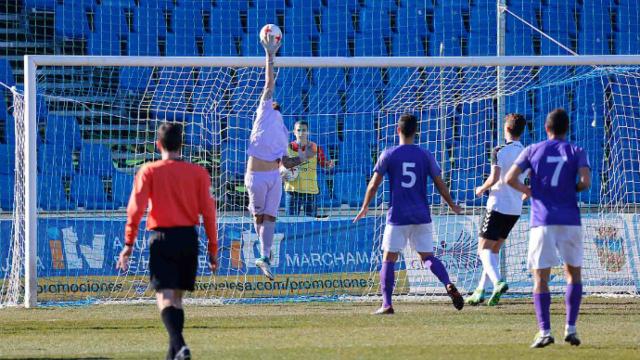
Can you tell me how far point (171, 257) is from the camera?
8.36 meters

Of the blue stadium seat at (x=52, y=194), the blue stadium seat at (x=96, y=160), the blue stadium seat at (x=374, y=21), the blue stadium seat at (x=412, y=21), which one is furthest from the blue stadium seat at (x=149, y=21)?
the blue stadium seat at (x=52, y=194)

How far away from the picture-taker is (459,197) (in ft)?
66.6

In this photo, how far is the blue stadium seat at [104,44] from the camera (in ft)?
Answer: 78.8

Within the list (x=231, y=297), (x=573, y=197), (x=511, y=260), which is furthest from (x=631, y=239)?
(x=573, y=197)

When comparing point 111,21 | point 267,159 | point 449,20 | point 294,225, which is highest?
point 449,20

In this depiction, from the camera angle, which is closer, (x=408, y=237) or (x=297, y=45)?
(x=408, y=237)

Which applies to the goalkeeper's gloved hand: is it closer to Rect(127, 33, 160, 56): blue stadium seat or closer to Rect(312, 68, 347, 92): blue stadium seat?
Rect(312, 68, 347, 92): blue stadium seat

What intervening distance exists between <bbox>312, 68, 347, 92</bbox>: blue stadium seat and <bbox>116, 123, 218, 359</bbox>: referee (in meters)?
15.3

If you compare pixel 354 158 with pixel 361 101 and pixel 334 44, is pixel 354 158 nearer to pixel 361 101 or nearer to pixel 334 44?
pixel 361 101

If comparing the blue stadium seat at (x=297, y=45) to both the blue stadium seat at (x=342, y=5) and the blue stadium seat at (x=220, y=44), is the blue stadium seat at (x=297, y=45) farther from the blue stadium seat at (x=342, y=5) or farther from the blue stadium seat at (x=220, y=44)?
the blue stadium seat at (x=220, y=44)

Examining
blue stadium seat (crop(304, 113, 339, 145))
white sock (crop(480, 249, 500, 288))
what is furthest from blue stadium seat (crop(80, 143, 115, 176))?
white sock (crop(480, 249, 500, 288))

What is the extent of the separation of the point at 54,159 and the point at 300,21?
22.5ft

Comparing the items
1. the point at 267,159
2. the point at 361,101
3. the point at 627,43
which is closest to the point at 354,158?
the point at 361,101

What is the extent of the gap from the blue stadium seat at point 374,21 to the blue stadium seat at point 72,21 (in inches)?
239
